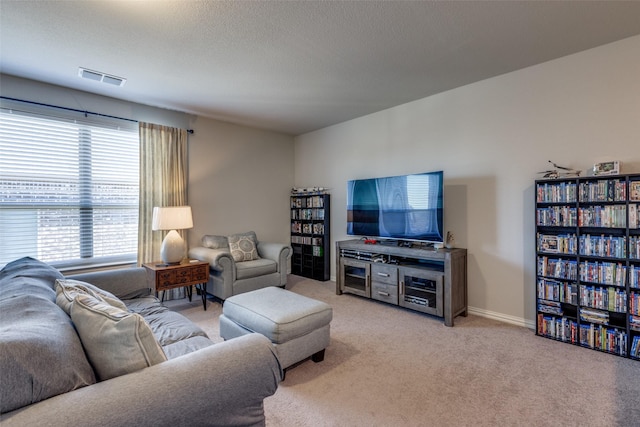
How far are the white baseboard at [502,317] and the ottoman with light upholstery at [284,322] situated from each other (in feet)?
6.43

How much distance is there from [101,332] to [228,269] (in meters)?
2.58

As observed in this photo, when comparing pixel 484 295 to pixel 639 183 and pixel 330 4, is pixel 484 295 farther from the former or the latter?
pixel 330 4

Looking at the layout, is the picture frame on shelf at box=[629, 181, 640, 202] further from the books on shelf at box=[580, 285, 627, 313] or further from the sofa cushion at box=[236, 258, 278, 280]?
the sofa cushion at box=[236, 258, 278, 280]

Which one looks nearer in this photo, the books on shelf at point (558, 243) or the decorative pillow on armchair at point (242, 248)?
the books on shelf at point (558, 243)

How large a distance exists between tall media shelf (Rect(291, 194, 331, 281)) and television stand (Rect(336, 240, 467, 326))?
799mm

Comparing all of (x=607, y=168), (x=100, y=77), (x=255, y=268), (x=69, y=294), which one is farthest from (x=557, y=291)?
(x=100, y=77)

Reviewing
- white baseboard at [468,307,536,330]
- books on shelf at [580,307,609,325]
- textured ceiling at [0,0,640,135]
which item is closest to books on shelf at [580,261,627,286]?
books on shelf at [580,307,609,325]

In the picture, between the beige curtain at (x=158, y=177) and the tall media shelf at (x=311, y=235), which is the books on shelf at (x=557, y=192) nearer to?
the tall media shelf at (x=311, y=235)

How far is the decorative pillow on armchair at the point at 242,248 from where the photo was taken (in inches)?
164

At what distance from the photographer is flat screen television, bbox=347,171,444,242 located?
3.32 meters

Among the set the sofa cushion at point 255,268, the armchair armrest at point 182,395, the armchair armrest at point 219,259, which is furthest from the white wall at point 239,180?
the armchair armrest at point 182,395

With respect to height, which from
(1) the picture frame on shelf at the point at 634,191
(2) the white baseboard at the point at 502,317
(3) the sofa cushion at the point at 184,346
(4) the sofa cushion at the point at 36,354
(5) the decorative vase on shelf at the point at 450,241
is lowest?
(2) the white baseboard at the point at 502,317

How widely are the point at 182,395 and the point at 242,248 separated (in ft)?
10.9

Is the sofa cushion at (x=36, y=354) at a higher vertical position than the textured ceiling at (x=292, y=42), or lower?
lower
